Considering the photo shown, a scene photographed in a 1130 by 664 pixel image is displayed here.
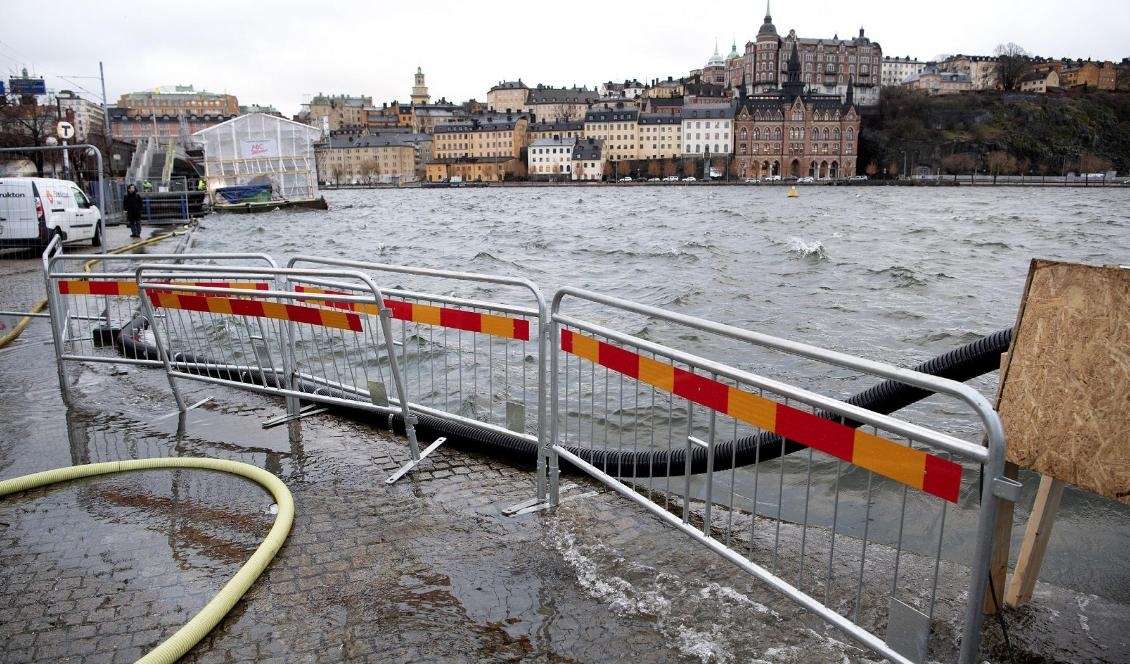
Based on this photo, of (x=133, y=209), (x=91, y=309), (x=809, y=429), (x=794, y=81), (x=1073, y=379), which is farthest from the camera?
(x=794, y=81)

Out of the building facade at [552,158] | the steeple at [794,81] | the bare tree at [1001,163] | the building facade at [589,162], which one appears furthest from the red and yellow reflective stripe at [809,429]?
the steeple at [794,81]

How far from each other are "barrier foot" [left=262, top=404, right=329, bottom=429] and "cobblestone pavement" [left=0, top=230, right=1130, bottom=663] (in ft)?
1.93

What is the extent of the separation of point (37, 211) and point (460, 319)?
1830 cm

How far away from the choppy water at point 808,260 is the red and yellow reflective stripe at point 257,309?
5.09 meters

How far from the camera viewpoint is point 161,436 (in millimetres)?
6648

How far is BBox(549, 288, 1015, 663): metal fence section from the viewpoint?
2.73m

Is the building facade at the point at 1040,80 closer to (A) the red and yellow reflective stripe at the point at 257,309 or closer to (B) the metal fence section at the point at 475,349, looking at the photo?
(B) the metal fence section at the point at 475,349

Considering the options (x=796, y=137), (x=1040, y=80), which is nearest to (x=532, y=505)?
(x=796, y=137)

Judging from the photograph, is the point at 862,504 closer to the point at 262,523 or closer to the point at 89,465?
the point at 262,523

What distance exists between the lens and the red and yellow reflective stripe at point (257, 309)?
19.5 feet

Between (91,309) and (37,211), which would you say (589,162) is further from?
(91,309)

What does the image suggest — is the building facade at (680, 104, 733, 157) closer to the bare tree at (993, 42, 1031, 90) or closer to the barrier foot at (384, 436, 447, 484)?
the bare tree at (993, 42, 1031, 90)

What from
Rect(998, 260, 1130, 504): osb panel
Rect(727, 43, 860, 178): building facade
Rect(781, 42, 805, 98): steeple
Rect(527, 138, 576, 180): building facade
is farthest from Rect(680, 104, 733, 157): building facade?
Rect(998, 260, 1130, 504): osb panel

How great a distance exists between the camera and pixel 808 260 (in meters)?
28.8
